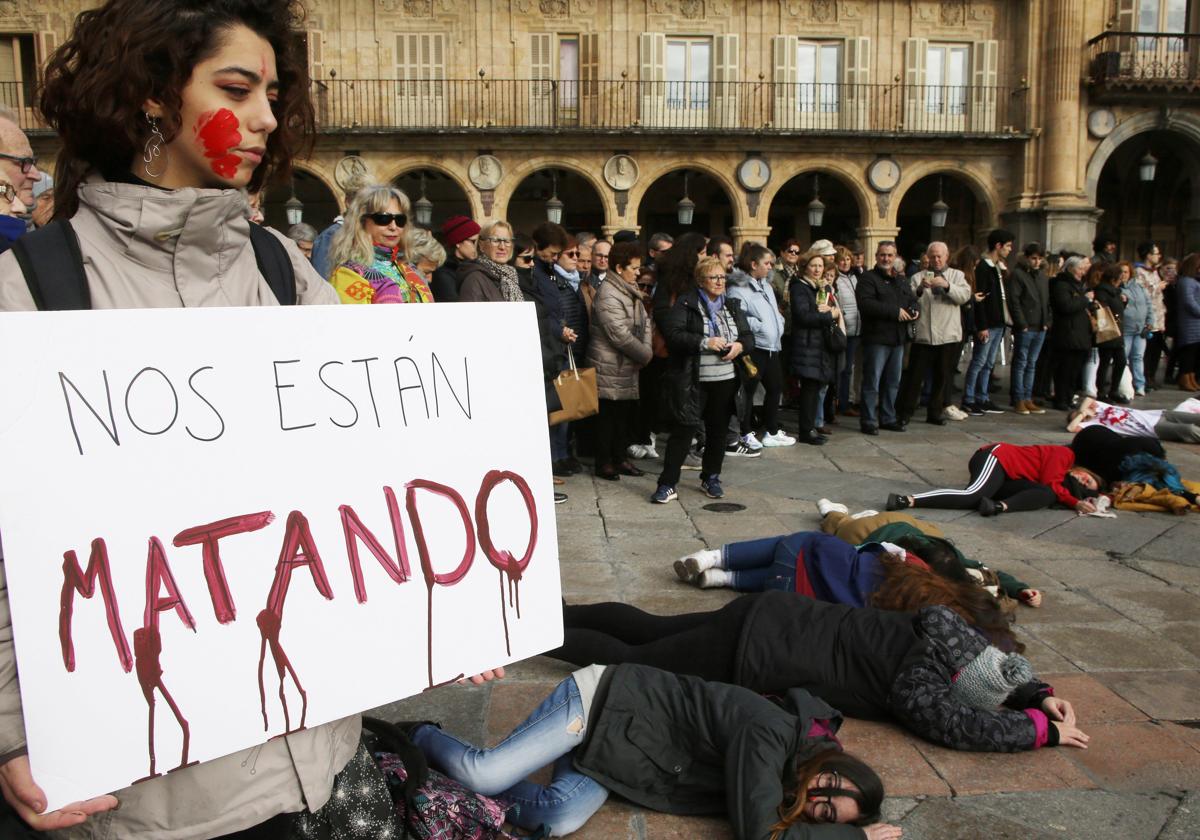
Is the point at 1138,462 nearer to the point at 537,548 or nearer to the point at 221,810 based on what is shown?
the point at 537,548

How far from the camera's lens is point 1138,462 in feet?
21.2

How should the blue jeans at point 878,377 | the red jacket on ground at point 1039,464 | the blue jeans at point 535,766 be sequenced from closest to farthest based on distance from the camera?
the blue jeans at point 535,766
the red jacket on ground at point 1039,464
the blue jeans at point 878,377

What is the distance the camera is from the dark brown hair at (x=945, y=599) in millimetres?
3391

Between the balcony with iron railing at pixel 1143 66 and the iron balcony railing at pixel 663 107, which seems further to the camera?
the iron balcony railing at pixel 663 107

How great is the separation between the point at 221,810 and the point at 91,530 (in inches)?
17.3

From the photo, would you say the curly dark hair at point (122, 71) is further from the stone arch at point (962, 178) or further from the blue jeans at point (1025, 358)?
the stone arch at point (962, 178)

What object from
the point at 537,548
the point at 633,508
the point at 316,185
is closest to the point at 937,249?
the point at 633,508

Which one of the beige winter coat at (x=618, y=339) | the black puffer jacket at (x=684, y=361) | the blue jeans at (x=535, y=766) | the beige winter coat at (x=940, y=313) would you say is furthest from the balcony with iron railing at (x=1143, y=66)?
the blue jeans at (x=535, y=766)

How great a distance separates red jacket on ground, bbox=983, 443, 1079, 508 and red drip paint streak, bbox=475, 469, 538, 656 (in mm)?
5440

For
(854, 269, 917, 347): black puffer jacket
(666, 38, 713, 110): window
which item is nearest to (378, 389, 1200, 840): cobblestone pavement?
(854, 269, 917, 347): black puffer jacket

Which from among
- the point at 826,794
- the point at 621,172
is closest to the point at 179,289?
the point at 826,794

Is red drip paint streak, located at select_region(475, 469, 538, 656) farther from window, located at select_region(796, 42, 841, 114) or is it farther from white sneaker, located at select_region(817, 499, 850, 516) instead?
window, located at select_region(796, 42, 841, 114)

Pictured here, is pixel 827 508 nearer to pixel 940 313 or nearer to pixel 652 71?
pixel 940 313

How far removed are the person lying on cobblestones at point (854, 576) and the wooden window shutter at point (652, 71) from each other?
58.9ft
